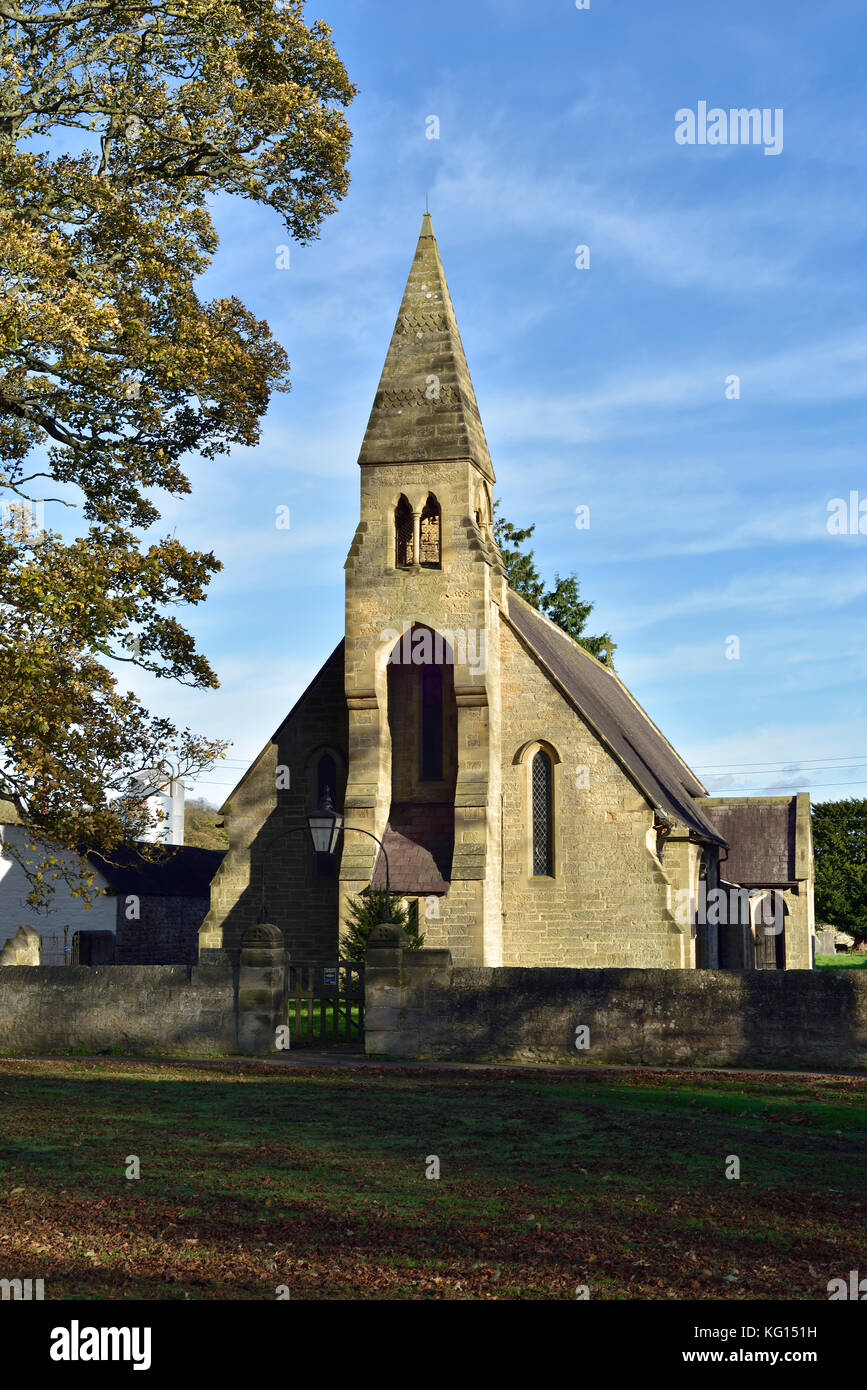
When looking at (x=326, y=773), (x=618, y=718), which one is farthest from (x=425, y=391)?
(x=618, y=718)

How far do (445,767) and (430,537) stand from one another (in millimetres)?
5733

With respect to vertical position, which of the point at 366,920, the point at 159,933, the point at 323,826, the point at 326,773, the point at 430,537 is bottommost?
the point at 159,933

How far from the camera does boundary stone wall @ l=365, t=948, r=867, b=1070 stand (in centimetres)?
1691

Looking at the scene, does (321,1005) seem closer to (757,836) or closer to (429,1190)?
(429,1190)

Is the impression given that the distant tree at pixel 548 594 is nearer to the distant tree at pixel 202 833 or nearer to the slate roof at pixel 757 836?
the slate roof at pixel 757 836

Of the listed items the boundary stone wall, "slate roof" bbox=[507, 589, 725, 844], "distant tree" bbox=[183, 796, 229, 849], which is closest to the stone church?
"slate roof" bbox=[507, 589, 725, 844]

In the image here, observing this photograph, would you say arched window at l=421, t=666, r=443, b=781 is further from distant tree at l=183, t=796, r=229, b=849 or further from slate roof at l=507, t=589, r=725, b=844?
distant tree at l=183, t=796, r=229, b=849

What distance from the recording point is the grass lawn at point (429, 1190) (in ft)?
21.7

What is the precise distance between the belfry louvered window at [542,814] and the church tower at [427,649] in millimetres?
980

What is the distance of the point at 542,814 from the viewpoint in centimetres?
2967

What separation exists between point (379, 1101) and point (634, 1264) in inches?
279

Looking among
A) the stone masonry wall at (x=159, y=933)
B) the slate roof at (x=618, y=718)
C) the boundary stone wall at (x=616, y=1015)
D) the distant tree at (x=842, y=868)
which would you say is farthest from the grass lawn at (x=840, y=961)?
the boundary stone wall at (x=616, y=1015)

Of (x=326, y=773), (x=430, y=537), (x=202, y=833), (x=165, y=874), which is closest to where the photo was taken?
(x=326, y=773)

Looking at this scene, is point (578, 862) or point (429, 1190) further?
point (578, 862)
